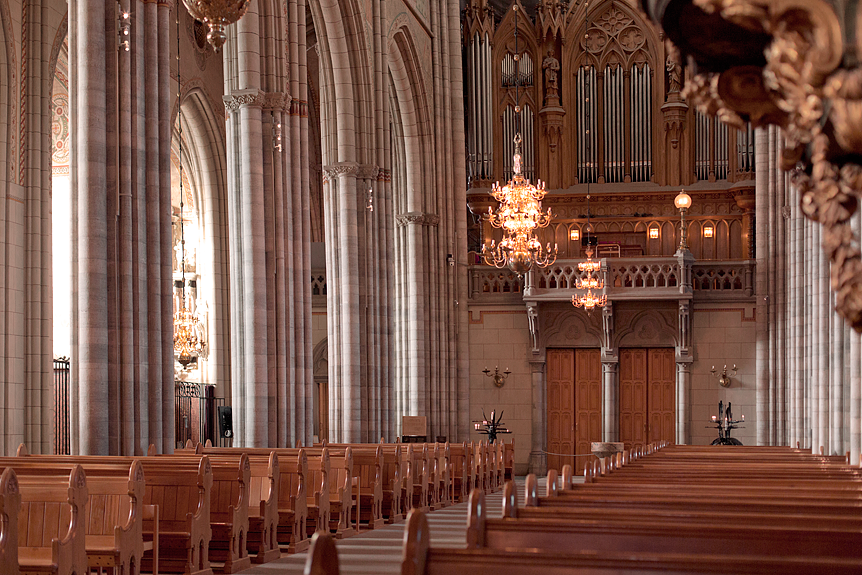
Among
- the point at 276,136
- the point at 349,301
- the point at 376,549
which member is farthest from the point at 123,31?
the point at 349,301

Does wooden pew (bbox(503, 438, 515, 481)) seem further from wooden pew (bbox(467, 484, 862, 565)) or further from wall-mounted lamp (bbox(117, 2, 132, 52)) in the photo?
wooden pew (bbox(467, 484, 862, 565))

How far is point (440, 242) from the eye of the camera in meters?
25.3

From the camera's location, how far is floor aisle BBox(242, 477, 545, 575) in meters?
8.42

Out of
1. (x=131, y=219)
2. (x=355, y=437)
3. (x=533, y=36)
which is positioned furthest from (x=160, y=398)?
(x=533, y=36)

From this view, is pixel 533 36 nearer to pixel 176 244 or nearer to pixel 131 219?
pixel 176 244

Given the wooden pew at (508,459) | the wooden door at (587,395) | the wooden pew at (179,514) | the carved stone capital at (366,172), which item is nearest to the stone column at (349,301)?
the carved stone capital at (366,172)

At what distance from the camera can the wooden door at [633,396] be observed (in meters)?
24.9

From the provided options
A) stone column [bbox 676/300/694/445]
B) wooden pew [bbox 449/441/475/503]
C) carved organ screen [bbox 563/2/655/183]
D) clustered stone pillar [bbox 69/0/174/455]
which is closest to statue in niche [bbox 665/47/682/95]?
carved organ screen [bbox 563/2/655/183]

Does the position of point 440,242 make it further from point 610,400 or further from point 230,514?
point 230,514

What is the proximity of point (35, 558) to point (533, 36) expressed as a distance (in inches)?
921

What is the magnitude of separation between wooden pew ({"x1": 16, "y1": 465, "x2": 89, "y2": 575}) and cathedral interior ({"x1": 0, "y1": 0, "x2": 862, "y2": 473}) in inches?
282

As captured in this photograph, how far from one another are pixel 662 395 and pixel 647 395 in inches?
14.1

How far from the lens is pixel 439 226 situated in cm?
Result: 2541

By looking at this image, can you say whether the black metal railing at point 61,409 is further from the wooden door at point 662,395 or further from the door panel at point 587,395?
the wooden door at point 662,395
